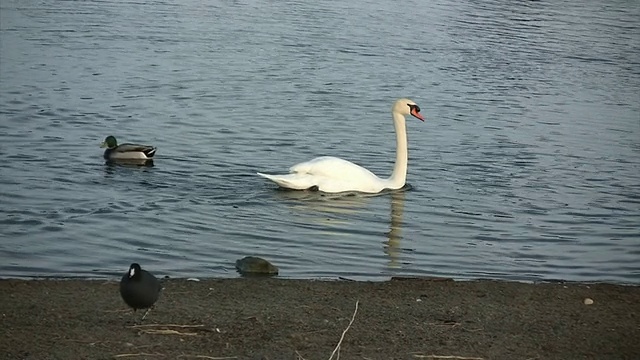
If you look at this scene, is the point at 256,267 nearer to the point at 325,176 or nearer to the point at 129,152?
the point at 325,176

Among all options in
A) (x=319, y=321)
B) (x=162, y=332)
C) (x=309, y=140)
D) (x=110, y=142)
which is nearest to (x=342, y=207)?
(x=110, y=142)

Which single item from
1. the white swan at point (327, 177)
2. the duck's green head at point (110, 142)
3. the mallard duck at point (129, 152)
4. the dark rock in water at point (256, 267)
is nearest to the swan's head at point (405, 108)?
the white swan at point (327, 177)

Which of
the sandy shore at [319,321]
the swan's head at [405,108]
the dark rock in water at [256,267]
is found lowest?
the dark rock in water at [256,267]

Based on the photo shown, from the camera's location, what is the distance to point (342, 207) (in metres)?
12.2

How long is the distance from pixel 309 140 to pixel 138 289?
352 inches

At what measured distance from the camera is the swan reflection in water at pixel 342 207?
10938 millimetres

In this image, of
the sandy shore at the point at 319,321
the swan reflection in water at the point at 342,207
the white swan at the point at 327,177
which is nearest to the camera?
the sandy shore at the point at 319,321

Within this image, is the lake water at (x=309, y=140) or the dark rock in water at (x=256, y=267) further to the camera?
the lake water at (x=309, y=140)

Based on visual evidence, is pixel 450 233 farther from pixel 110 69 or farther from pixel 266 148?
pixel 110 69

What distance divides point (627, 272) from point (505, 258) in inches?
37.0

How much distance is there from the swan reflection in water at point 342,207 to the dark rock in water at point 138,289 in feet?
12.5

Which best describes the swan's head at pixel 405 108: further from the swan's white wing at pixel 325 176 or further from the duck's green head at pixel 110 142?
the duck's green head at pixel 110 142

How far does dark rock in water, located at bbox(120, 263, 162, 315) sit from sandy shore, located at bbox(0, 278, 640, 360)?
0.16 metres

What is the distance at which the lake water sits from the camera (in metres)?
10.2
